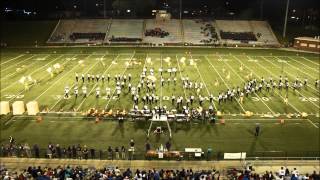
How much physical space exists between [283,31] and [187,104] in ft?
130

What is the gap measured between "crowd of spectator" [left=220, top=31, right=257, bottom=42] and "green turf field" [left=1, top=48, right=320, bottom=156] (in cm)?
1027

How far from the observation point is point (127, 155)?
62.7 feet

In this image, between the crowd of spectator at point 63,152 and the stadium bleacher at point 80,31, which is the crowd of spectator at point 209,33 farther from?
the crowd of spectator at point 63,152

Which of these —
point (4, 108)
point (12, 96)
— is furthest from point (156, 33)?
point (4, 108)

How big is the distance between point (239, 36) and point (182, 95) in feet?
110

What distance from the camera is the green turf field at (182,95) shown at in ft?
70.4

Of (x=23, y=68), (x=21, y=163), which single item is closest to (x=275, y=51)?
(x=23, y=68)

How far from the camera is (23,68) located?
3922cm

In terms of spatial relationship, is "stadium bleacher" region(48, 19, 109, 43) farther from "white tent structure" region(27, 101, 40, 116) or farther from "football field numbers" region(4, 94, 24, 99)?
"white tent structure" region(27, 101, 40, 116)

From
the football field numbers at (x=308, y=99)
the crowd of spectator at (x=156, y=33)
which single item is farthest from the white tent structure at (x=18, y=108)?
the crowd of spectator at (x=156, y=33)

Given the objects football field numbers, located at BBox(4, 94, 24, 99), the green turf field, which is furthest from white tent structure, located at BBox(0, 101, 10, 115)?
football field numbers, located at BBox(4, 94, 24, 99)

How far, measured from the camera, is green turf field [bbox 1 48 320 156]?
70.4 feet

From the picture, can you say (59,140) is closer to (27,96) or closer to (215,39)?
(27,96)

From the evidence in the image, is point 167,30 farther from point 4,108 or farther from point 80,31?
point 4,108
